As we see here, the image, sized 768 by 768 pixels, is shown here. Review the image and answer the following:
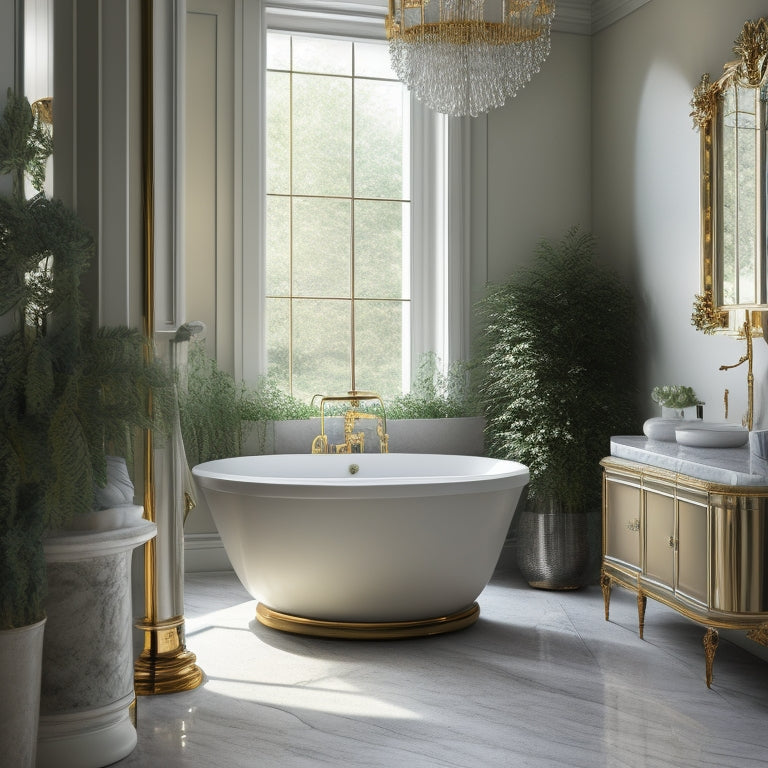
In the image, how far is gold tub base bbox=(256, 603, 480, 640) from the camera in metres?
3.46

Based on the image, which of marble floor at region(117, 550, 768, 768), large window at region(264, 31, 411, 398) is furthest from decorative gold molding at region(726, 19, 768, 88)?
marble floor at region(117, 550, 768, 768)

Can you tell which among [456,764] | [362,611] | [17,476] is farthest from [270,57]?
[456,764]

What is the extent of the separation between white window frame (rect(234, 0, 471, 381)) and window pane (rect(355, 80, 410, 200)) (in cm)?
9

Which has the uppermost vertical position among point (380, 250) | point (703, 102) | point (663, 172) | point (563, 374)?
point (703, 102)

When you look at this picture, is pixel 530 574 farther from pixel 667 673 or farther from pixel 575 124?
pixel 575 124

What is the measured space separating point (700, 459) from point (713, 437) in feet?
0.90

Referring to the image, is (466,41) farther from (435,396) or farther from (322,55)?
(435,396)

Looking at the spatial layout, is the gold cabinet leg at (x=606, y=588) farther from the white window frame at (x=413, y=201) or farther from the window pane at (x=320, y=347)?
the window pane at (x=320, y=347)

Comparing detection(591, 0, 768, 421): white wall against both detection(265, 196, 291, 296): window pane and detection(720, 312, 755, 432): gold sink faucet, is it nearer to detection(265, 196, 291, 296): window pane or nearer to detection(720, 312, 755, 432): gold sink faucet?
detection(720, 312, 755, 432): gold sink faucet

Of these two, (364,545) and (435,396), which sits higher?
(435,396)

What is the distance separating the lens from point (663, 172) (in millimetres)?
4336

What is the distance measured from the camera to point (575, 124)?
5.07 m

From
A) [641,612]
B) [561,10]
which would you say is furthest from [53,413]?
[561,10]

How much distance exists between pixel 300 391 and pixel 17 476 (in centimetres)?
275
